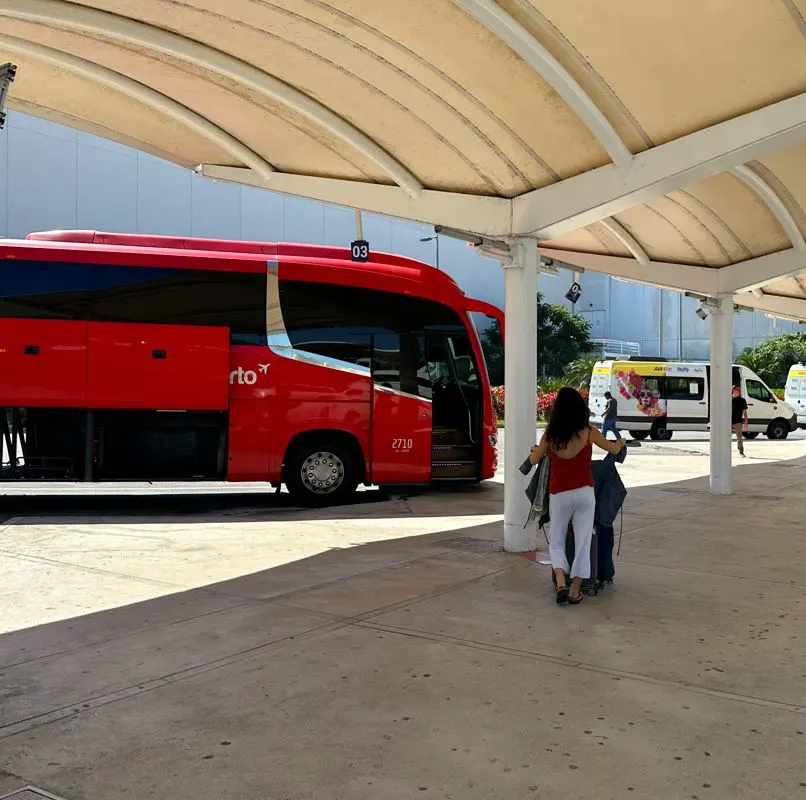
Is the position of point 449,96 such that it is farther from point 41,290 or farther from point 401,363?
point 41,290

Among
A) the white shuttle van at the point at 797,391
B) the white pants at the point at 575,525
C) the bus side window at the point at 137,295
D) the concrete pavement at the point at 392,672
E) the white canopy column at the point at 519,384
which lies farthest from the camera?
the white shuttle van at the point at 797,391

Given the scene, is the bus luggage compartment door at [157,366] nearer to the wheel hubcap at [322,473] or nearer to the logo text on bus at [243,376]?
the logo text on bus at [243,376]

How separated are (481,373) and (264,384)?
11.2 ft

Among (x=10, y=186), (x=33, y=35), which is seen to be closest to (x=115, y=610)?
(x=33, y=35)

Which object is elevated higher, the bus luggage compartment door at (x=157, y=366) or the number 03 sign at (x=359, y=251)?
the number 03 sign at (x=359, y=251)

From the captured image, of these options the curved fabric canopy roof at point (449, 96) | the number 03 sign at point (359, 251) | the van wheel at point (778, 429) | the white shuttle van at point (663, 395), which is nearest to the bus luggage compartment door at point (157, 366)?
the number 03 sign at point (359, 251)

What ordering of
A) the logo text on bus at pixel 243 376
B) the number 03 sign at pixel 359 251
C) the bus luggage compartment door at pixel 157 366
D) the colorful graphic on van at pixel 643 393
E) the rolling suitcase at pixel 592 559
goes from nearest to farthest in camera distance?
the rolling suitcase at pixel 592 559 → the bus luggage compartment door at pixel 157 366 → the logo text on bus at pixel 243 376 → the number 03 sign at pixel 359 251 → the colorful graphic on van at pixel 643 393

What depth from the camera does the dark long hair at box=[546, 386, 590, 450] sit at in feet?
21.6

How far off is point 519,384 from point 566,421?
7.08ft

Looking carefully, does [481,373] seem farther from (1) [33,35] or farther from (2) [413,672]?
(2) [413,672]

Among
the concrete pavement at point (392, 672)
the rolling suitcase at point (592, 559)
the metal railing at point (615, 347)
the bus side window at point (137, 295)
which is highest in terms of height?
the metal railing at point (615, 347)

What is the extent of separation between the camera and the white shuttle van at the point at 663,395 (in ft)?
91.8

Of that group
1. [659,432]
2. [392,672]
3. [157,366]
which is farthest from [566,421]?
[659,432]

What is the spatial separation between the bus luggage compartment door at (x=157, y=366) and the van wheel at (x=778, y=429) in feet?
71.9
